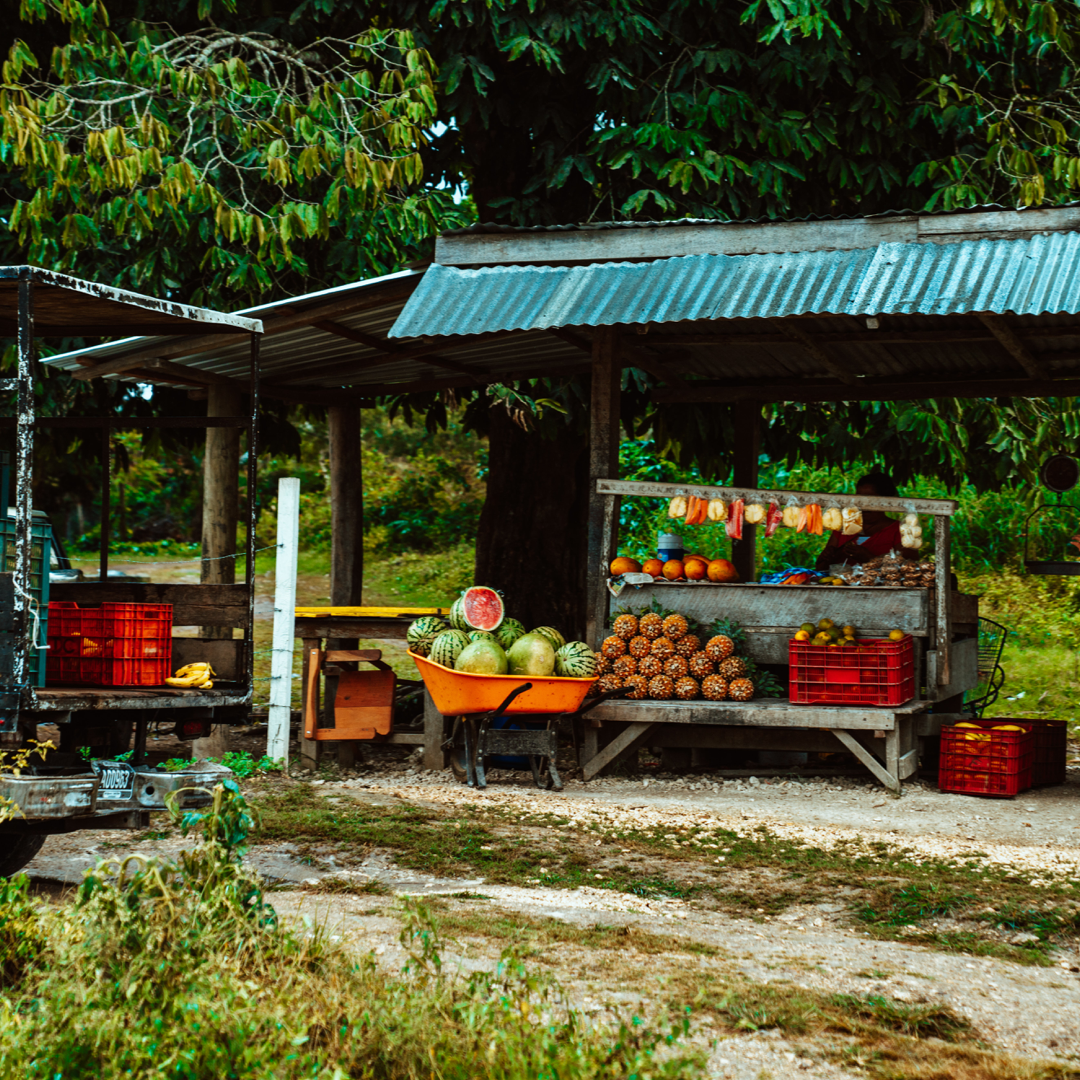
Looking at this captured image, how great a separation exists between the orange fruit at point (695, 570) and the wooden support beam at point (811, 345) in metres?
1.73

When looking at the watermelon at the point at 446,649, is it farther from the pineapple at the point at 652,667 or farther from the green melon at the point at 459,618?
the pineapple at the point at 652,667

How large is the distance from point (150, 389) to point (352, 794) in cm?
623

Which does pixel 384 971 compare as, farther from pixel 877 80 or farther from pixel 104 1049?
pixel 877 80

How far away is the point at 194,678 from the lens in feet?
20.0

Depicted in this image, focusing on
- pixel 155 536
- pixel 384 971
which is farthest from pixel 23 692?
pixel 155 536

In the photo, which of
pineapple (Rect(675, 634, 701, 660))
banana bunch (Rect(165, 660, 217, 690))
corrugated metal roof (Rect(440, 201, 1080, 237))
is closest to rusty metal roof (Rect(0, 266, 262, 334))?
banana bunch (Rect(165, 660, 217, 690))

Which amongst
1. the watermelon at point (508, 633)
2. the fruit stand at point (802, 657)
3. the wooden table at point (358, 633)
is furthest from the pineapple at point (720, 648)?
the wooden table at point (358, 633)

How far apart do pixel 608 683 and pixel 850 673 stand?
1.65 meters

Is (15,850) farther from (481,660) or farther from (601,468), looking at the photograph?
(601,468)

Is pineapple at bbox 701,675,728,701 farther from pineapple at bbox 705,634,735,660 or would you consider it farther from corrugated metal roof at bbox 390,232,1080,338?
corrugated metal roof at bbox 390,232,1080,338

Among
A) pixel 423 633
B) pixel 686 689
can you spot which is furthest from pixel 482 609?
pixel 686 689

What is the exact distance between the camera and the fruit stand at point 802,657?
8602 mm

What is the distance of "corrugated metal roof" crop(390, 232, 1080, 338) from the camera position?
8203 mm

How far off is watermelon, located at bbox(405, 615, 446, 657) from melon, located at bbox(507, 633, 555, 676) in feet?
1.79
